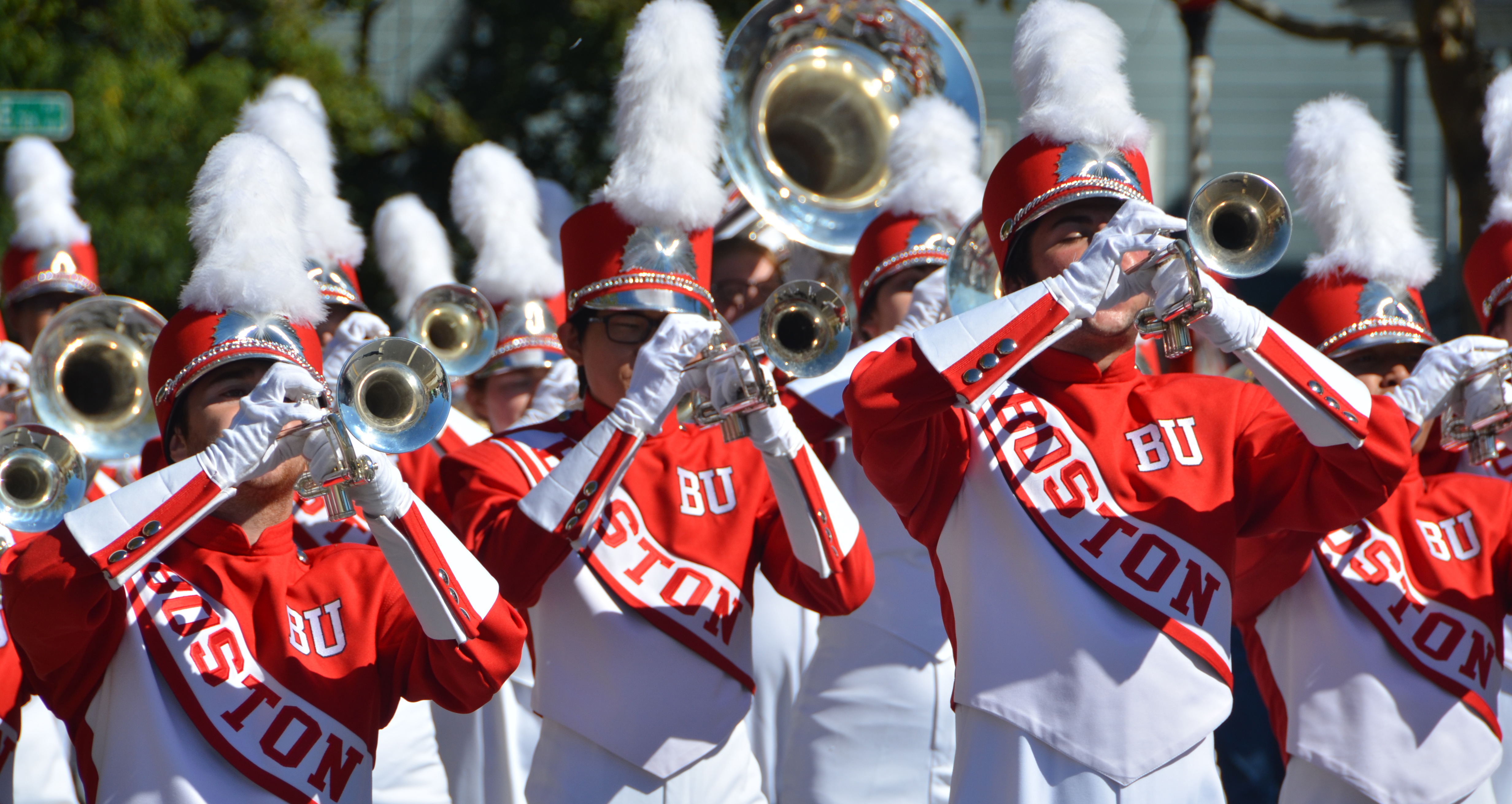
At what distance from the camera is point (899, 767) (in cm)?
423

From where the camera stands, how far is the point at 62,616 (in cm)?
290

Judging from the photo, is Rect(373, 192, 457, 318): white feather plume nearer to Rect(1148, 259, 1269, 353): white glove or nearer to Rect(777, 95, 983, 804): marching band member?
Rect(777, 95, 983, 804): marching band member

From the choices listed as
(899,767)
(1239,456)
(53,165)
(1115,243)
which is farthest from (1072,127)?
(53,165)

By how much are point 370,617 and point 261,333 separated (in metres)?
0.62

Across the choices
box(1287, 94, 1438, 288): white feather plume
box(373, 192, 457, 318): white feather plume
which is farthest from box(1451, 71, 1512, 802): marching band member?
box(373, 192, 457, 318): white feather plume

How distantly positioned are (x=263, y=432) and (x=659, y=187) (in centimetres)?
132

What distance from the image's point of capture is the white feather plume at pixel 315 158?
515 centimetres

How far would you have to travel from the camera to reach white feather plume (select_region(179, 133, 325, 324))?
3199 millimetres

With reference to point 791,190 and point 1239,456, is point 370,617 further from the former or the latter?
point 791,190

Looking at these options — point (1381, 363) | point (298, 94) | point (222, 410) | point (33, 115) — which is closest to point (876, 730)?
point (1381, 363)

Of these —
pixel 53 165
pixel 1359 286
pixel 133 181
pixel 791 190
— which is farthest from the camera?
pixel 133 181

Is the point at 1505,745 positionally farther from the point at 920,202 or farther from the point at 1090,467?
the point at 920,202

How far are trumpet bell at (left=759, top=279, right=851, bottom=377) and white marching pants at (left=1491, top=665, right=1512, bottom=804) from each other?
76.8 inches

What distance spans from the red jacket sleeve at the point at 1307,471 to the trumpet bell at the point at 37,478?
8.17 feet
